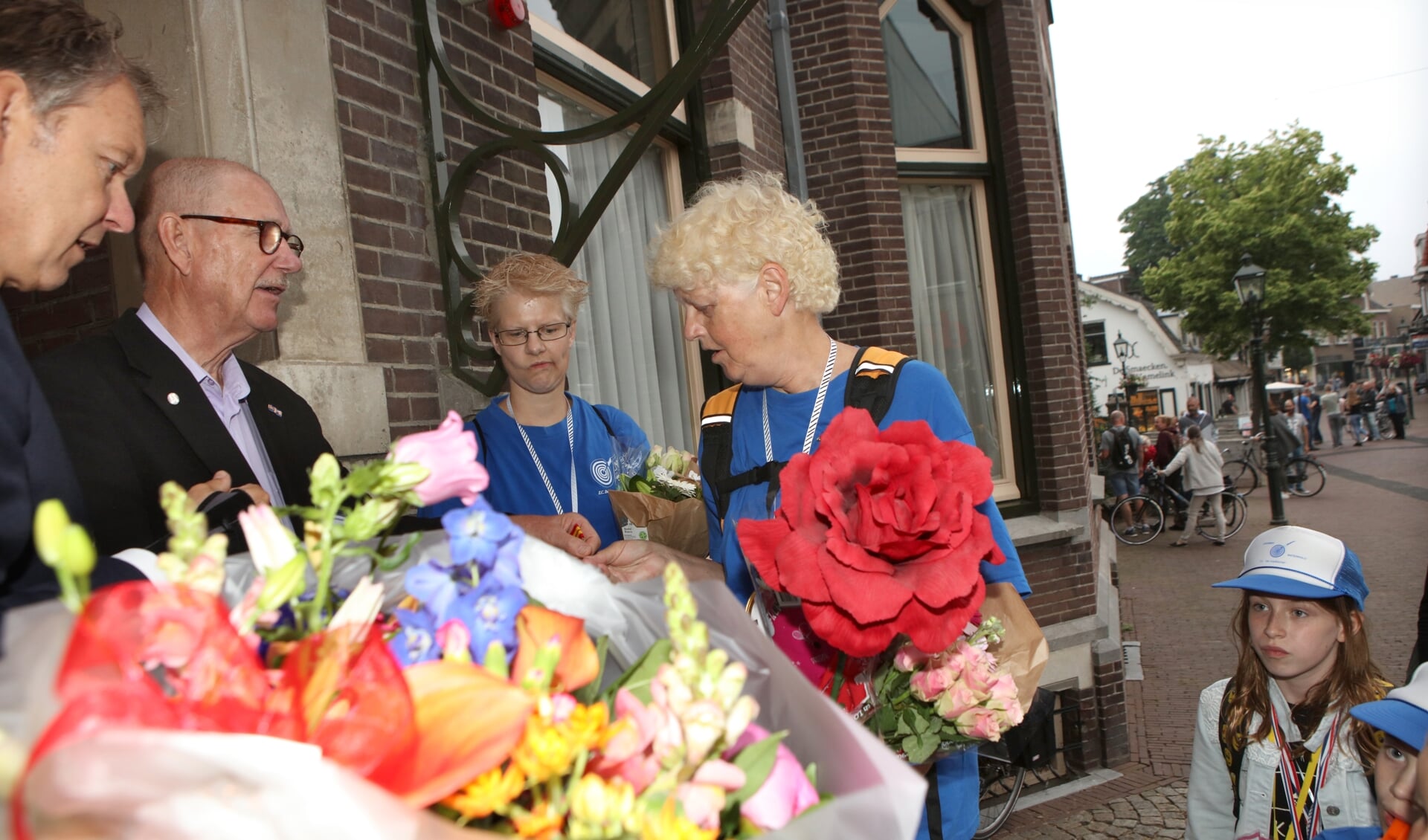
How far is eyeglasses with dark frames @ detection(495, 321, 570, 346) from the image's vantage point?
9.96 ft

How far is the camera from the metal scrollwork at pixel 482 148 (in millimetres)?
3312

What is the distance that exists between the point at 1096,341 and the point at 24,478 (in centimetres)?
4559

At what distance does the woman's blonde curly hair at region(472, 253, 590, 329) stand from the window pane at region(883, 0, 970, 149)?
547cm

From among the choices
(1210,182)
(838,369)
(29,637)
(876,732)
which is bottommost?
(876,732)

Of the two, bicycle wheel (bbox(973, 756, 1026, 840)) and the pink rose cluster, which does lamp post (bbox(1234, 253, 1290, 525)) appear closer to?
bicycle wheel (bbox(973, 756, 1026, 840))

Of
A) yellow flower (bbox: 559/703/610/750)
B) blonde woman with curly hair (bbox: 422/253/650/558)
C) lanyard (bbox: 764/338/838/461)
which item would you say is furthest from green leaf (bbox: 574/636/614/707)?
blonde woman with curly hair (bbox: 422/253/650/558)

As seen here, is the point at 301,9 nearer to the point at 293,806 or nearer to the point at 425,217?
the point at 425,217

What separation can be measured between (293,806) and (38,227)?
109 centimetres

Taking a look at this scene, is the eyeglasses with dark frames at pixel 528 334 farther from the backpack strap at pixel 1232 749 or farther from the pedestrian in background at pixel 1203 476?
the pedestrian in background at pixel 1203 476

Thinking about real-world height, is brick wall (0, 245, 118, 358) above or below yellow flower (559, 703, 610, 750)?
above

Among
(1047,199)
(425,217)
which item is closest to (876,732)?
(425,217)

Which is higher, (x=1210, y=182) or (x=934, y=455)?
(x=1210, y=182)

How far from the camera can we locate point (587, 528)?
2.48 m

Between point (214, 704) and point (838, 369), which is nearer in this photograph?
point (214, 704)
